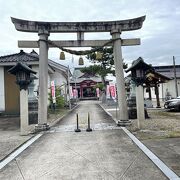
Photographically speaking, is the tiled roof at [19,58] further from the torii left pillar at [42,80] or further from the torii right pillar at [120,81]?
the torii right pillar at [120,81]

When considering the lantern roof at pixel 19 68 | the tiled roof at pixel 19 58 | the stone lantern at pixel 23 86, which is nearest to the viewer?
the stone lantern at pixel 23 86

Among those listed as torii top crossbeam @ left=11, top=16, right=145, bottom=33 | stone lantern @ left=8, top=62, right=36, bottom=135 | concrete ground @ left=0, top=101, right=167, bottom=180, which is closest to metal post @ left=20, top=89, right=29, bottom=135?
stone lantern @ left=8, top=62, right=36, bottom=135

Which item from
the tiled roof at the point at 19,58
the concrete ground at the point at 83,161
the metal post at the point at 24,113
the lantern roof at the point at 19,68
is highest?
the tiled roof at the point at 19,58

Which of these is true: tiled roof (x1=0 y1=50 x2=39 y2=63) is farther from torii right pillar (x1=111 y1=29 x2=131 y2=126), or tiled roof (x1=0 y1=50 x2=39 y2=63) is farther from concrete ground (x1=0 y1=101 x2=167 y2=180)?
concrete ground (x1=0 y1=101 x2=167 y2=180)

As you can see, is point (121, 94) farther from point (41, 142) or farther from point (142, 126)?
point (41, 142)

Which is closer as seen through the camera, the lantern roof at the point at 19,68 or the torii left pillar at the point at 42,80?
the lantern roof at the point at 19,68

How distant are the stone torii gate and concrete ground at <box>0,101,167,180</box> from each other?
3778 millimetres

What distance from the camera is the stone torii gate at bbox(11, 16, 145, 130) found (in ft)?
45.2

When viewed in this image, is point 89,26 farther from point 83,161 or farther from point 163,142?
point 83,161

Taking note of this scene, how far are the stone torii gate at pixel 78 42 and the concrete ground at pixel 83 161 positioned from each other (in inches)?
149

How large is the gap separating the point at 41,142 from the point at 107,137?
2.57 m

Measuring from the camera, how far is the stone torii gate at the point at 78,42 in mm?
13773

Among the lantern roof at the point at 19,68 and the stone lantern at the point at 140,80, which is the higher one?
the lantern roof at the point at 19,68

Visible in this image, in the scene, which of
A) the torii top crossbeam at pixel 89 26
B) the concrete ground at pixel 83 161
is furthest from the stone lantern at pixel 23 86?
the torii top crossbeam at pixel 89 26
